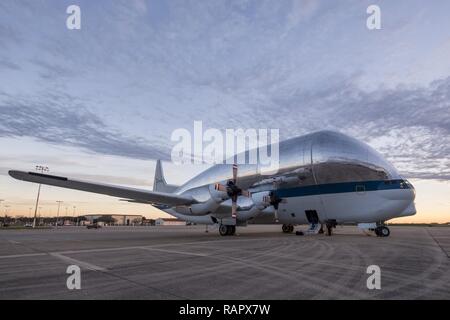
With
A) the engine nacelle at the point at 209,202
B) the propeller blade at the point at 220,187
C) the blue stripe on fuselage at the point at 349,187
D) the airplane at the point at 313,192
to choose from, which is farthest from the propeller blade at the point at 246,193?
the blue stripe on fuselage at the point at 349,187

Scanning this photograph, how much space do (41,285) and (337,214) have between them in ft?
67.0

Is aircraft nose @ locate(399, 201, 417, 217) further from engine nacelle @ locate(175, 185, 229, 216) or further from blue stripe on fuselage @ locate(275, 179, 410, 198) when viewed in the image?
engine nacelle @ locate(175, 185, 229, 216)

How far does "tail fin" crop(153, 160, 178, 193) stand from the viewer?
138ft

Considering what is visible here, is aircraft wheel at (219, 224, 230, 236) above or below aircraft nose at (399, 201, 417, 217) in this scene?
below

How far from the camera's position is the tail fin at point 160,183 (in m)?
42.1

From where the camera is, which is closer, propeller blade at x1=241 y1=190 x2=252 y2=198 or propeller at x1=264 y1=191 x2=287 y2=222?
propeller blade at x1=241 y1=190 x2=252 y2=198

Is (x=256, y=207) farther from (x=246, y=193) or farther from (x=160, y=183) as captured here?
(x=160, y=183)

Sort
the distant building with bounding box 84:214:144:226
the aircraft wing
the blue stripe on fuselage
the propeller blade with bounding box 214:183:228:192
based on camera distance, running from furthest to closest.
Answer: the distant building with bounding box 84:214:144:226 < the blue stripe on fuselage < the propeller blade with bounding box 214:183:228:192 < the aircraft wing

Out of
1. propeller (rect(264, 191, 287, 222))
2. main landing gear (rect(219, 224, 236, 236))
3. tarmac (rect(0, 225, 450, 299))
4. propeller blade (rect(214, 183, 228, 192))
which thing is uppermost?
propeller blade (rect(214, 183, 228, 192))

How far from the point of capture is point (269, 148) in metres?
27.5

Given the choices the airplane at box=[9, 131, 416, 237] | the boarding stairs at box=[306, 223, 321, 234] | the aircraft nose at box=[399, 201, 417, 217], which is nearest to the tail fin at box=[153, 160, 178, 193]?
the airplane at box=[9, 131, 416, 237]

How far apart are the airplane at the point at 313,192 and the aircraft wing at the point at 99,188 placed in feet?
0.19

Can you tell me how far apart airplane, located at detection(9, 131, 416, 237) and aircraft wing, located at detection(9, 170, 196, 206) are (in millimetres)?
58
